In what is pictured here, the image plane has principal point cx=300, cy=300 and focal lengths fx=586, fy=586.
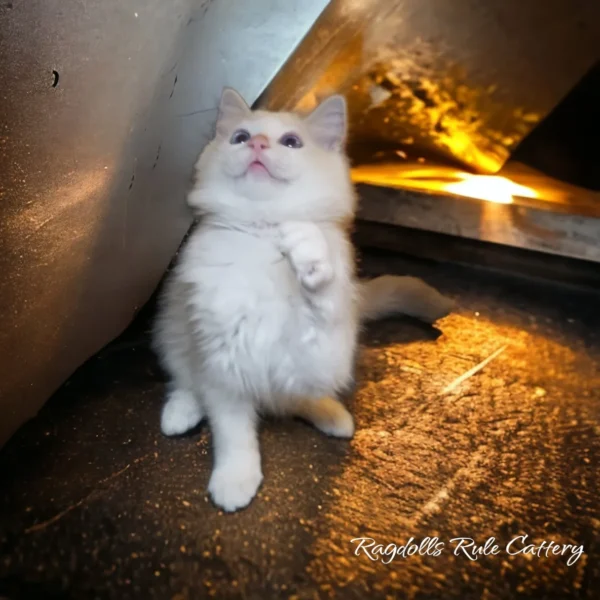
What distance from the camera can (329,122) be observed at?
1.18 metres

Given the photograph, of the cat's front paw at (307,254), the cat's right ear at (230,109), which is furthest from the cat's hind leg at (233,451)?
the cat's right ear at (230,109)

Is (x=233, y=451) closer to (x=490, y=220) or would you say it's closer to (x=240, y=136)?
(x=240, y=136)

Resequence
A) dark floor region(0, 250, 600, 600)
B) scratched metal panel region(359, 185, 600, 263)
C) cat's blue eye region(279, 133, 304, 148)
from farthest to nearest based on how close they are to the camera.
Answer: scratched metal panel region(359, 185, 600, 263)
cat's blue eye region(279, 133, 304, 148)
dark floor region(0, 250, 600, 600)

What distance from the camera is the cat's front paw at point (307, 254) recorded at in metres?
0.89

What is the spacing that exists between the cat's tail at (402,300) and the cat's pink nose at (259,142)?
0.62 m

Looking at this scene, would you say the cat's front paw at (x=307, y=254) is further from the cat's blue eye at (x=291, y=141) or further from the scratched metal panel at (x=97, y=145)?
the scratched metal panel at (x=97, y=145)

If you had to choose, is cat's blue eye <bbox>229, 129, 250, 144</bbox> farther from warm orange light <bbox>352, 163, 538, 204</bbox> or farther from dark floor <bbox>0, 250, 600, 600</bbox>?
warm orange light <bbox>352, 163, 538, 204</bbox>

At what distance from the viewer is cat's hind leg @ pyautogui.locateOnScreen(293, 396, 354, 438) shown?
3.87ft

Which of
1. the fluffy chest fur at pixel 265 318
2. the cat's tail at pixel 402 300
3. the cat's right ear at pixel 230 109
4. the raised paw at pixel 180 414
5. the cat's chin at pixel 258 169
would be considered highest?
the cat's right ear at pixel 230 109

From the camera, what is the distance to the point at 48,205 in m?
1.07

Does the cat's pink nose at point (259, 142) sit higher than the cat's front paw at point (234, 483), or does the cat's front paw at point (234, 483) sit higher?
the cat's pink nose at point (259, 142)

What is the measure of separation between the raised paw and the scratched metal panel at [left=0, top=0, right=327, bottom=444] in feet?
0.85

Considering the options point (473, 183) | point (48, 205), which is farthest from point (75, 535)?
point (473, 183)

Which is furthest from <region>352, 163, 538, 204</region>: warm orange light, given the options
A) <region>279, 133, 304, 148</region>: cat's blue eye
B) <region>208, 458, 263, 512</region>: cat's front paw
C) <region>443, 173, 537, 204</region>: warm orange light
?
<region>208, 458, 263, 512</region>: cat's front paw
